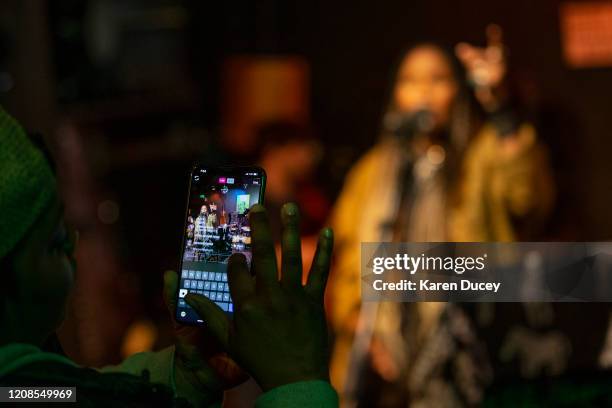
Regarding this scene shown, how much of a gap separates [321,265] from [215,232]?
151 millimetres

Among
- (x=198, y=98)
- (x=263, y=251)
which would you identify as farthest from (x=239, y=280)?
(x=198, y=98)

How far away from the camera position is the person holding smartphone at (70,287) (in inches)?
27.5

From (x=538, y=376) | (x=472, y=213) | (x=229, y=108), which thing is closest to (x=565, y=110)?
(x=472, y=213)

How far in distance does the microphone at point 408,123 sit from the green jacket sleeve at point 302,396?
5.78 feet

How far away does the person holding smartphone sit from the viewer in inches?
27.5

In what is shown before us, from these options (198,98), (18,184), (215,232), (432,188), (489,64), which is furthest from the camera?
(198,98)

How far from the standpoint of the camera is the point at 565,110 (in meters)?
2.48

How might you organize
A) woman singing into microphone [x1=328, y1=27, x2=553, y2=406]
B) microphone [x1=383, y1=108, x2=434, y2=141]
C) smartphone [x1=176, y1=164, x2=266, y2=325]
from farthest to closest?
1. microphone [x1=383, y1=108, x2=434, y2=141]
2. woman singing into microphone [x1=328, y1=27, x2=553, y2=406]
3. smartphone [x1=176, y1=164, x2=266, y2=325]

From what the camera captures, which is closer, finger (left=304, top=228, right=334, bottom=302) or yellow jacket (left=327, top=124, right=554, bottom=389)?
finger (left=304, top=228, right=334, bottom=302)

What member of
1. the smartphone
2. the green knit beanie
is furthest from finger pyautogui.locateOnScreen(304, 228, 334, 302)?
the green knit beanie

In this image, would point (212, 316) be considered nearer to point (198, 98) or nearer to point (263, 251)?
point (263, 251)

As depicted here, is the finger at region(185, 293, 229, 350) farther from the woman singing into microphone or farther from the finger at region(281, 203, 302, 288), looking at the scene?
the woman singing into microphone

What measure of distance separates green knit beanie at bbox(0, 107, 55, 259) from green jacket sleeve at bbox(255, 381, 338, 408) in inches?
9.6

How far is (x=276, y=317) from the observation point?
0.71 metres
